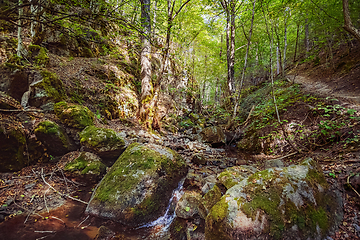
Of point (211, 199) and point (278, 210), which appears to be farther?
point (211, 199)

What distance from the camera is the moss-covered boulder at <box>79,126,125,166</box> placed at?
4.69 m

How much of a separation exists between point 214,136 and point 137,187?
6.26 metres

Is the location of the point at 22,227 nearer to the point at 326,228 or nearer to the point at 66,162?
the point at 66,162

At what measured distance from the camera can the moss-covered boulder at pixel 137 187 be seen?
3.28m

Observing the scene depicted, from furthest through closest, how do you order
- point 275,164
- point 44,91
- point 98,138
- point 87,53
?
point 87,53 → point 44,91 → point 98,138 → point 275,164

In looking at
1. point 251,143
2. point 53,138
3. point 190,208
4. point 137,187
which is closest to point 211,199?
point 190,208

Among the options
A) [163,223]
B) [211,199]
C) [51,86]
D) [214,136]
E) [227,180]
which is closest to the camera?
[211,199]

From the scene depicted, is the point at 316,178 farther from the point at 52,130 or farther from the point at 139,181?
the point at 52,130

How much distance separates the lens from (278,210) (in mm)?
2375

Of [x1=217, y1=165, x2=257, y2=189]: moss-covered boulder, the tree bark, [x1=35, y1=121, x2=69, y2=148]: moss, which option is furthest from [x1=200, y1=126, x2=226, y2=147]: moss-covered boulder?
[x1=35, y1=121, x2=69, y2=148]: moss

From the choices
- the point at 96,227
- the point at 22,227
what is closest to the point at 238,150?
the point at 96,227

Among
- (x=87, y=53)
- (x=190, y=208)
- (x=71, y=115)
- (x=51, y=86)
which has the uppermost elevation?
(x=87, y=53)

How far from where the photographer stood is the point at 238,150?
26.1ft

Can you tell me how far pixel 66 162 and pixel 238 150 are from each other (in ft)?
23.8
